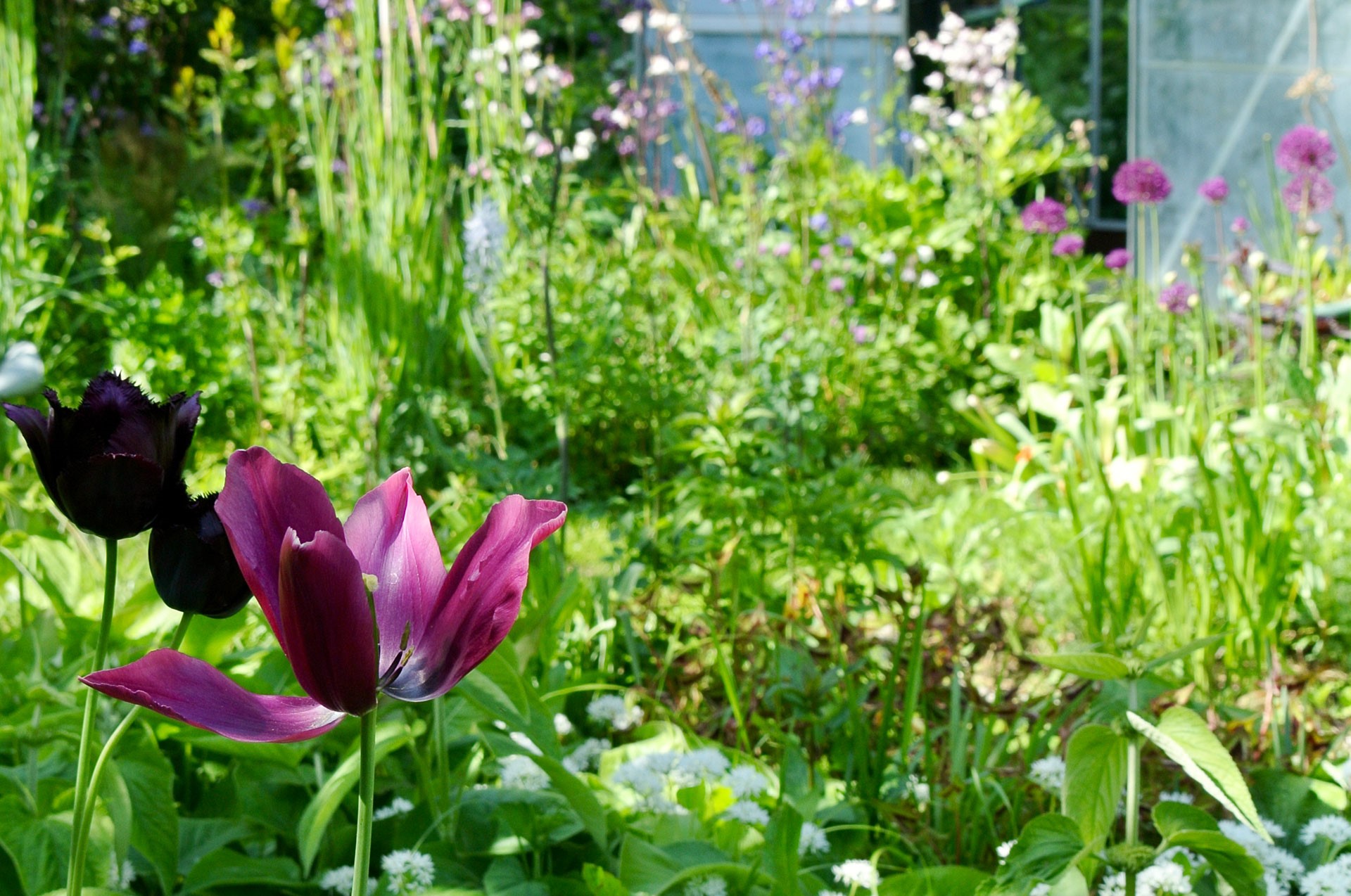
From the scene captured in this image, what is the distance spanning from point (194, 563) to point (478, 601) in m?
0.18

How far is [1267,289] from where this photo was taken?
156 inches

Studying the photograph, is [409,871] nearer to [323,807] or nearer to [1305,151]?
[323,807]

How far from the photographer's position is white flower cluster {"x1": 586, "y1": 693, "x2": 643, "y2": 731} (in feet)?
4.75

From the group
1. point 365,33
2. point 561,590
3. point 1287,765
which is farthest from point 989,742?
point 365,33

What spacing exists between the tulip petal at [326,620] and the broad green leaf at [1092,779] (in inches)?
22.3

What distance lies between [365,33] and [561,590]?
211cm

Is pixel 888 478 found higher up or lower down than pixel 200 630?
lower down

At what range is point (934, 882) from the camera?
943 millimetres

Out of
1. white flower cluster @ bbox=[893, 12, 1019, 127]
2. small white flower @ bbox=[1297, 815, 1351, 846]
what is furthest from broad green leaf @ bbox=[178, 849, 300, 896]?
white flower cluster @ bbox=[893, 12, 1019, 127]

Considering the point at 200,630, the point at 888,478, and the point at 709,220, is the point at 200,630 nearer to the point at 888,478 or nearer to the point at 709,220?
the point at 888,478

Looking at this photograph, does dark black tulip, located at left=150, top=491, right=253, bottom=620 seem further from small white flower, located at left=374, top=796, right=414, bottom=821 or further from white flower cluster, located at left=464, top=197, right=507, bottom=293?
white flower cluster, located at left=464, top=197, right=507, bottom=293

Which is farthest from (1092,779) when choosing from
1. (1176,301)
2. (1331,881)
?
(1176,301)

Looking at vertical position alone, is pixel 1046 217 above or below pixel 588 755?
above

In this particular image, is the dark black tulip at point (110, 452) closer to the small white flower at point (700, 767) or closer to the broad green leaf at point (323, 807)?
the broad green leaf at point (323, 807)
